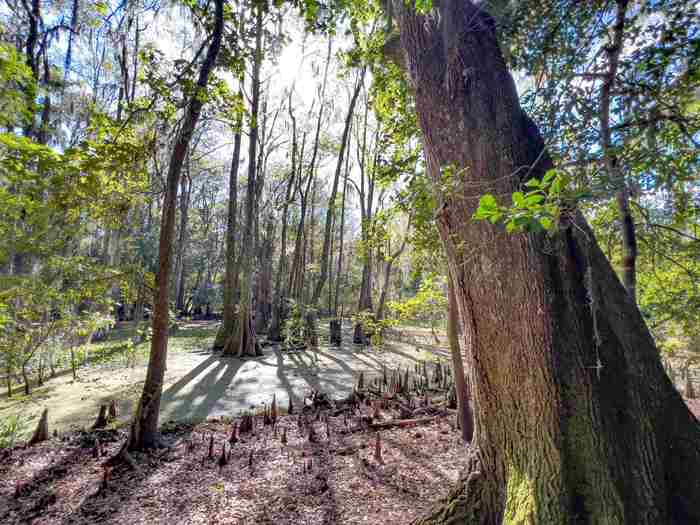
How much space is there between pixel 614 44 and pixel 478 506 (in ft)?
9.16

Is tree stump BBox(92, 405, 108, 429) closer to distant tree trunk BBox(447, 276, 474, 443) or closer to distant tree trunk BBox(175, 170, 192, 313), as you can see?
distant tree trunk BBox(447, 276, 474, 443)

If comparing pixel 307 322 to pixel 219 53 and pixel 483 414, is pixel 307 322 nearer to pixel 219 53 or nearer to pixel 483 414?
pixel 219 53

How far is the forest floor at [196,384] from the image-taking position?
5523 mm

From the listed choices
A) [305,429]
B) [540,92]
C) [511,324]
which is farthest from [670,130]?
[305,429]

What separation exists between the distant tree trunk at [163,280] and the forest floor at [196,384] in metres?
0.54

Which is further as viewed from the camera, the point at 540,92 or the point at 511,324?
the point at 540,92

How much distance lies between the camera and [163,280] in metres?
3.84

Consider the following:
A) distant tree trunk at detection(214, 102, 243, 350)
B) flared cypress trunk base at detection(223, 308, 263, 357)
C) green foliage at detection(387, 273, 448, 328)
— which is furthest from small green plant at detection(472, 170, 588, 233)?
distant tree trunk at detection(214, 102, 243, 350)

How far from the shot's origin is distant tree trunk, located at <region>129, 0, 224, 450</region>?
379 centimetres

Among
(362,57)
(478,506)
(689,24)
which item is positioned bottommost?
(478,506)

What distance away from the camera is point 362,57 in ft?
13.3

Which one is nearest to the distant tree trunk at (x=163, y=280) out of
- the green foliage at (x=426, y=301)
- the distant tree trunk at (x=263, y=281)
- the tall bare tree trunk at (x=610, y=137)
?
the green foliage at (x=426, y=301)

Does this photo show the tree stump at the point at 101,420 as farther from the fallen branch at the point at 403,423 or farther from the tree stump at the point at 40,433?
the fallen branch at the point at 403,423

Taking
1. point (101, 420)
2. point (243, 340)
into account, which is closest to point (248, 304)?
point (243, 340)
